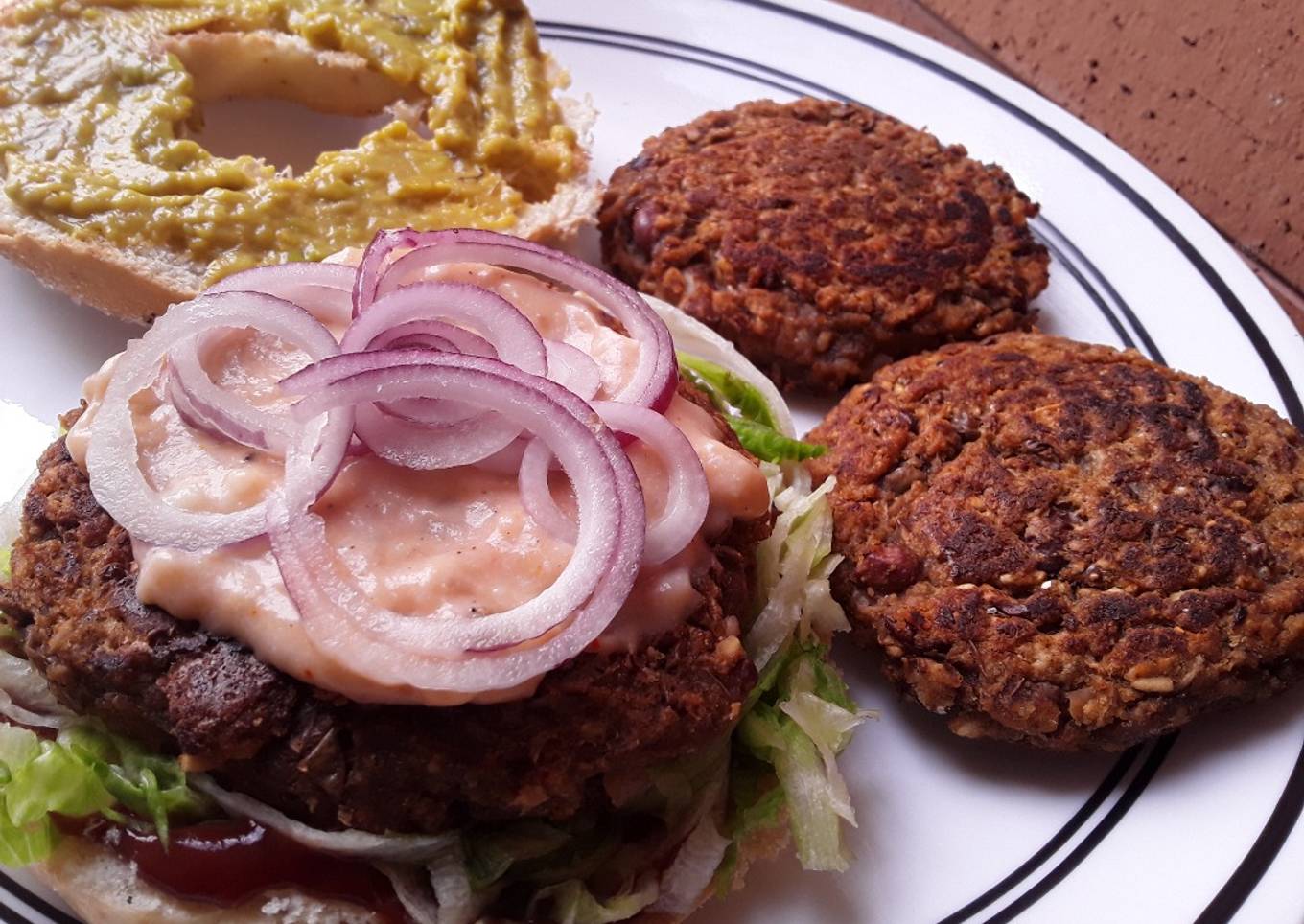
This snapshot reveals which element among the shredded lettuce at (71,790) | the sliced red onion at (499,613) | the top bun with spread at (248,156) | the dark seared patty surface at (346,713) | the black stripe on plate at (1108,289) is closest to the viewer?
the sliced red onion at (499,613)

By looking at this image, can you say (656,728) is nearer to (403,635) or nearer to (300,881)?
(403,635)

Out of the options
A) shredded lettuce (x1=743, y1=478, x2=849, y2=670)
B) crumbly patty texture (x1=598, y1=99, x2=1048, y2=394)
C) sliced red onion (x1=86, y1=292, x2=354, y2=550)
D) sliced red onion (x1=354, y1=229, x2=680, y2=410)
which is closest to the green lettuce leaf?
sliced red onion (x1=86, y1=292, x2=354, y2=550)

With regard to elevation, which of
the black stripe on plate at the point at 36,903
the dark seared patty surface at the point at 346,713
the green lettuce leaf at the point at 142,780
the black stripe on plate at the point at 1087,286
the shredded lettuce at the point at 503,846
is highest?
the black stripe on plate at the point at 1087,286

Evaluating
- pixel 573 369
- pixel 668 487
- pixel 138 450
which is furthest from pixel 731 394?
pixel 138 450

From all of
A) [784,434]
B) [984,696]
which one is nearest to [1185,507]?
[984,696]

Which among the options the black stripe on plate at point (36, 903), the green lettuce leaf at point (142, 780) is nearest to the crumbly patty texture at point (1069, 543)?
the green lettuce leaf at point (142, 780)

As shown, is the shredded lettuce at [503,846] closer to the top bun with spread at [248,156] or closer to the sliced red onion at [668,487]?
the sliced red onion at [668,487]
